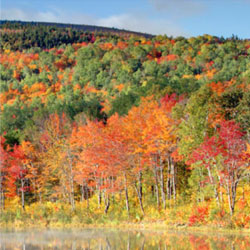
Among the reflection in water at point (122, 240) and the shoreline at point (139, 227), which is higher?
the shoreline at point (139, 227)

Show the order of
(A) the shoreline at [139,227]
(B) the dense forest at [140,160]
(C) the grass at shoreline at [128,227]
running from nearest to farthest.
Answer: (A) the shoreline at [139,227], (C) the grass at shoreline at [128,227], (B) the dense forest at [140,160]

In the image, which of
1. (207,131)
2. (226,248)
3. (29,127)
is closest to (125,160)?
(207,131)

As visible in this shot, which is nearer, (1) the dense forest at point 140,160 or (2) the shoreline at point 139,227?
(2) the shoreline at point 139,227

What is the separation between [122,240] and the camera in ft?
117

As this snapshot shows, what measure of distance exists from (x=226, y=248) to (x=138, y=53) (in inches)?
4220

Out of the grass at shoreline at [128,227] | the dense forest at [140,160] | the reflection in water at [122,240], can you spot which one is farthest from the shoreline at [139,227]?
the reflection in water at [122,240]

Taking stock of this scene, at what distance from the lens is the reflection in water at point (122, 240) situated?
103 ft

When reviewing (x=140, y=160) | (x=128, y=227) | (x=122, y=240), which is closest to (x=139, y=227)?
(x=128, y=227)

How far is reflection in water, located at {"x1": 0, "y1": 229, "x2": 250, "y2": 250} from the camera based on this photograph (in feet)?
103

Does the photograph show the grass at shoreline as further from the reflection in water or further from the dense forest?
the reflection in water

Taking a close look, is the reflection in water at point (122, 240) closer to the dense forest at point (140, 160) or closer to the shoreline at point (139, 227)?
the shoreline at point (139, 227)

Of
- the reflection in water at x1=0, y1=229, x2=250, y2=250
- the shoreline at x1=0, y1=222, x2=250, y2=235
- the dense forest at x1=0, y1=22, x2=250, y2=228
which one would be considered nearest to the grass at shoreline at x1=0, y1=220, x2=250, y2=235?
the shoreline at x1=0, y1=222, x2=250, y2=235

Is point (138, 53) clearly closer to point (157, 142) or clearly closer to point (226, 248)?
point (157, 142)

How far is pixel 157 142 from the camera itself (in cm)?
4575
